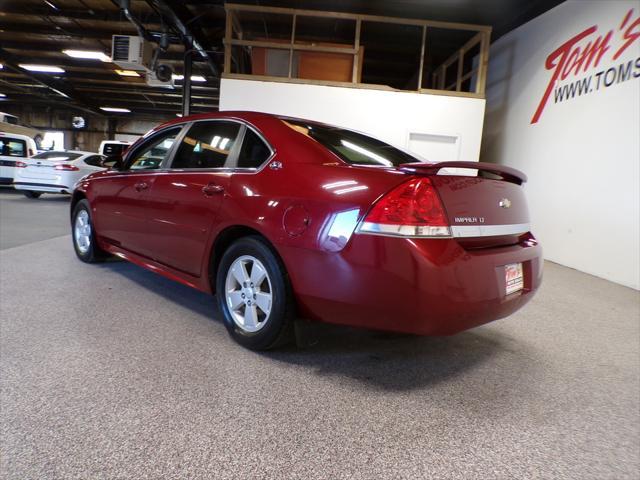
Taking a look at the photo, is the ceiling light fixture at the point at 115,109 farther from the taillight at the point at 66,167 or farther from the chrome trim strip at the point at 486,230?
the chrome trim strip at the point at 486,230

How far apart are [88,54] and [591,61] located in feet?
45.1

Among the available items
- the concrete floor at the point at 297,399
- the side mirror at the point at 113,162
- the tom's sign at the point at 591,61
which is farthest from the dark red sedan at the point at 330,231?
the tom's sign at the point at 591,61

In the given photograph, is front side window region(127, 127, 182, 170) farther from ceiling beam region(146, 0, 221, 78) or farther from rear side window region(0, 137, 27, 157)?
rear side window region(0, 137, 27, 157)

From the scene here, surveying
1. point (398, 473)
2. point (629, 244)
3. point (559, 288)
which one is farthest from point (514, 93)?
point (398, 473)

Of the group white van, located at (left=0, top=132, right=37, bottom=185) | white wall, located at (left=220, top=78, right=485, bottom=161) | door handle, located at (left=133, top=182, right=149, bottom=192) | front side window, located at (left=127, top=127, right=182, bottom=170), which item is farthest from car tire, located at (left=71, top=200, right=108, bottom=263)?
white van, located at (left=0, top=132, right=37, bottom=185)

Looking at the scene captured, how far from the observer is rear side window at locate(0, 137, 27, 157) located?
1115 centimetres

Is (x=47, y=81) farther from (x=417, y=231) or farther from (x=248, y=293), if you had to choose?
(x=417, y=231)

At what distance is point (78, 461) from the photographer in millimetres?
1327

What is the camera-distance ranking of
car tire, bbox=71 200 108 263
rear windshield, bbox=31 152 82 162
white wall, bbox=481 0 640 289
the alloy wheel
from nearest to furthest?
1. the alloy wheel
2. car tire, bbox=71 200 108 263
3. white wall, bbox=481 0 640 289
4. rear windshield, bbox=31 152 82 162

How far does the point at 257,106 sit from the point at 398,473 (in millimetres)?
6778

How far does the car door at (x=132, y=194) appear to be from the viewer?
117 inches

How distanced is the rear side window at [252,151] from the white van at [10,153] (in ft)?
38.1

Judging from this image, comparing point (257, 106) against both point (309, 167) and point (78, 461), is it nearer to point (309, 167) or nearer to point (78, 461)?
point (309, 167)

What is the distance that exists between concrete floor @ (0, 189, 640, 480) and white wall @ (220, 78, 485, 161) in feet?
16.4
